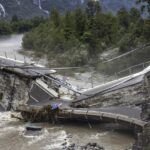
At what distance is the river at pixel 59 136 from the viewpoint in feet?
62.7

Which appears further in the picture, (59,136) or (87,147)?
(59,136)

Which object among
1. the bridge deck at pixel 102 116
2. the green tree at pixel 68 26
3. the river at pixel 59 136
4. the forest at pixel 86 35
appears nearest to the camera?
the bridge deck at pixel 102 116

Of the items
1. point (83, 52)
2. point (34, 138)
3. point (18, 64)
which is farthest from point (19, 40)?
point (34, 138)

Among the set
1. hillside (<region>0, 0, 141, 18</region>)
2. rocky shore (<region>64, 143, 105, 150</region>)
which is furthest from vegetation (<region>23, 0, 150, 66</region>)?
hillside (<region>0, 0, 141, 18</region>)

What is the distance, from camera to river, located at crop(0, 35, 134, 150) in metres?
19.1

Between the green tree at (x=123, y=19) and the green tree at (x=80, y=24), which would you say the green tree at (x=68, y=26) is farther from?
the green tree at (x=123, y=19)

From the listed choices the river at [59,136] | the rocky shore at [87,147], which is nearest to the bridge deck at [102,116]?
the river at [59,136]

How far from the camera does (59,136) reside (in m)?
20.3

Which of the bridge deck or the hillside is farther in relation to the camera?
the hillside

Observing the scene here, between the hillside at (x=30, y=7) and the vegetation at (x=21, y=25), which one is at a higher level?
the hillside at (x=30, y=7)

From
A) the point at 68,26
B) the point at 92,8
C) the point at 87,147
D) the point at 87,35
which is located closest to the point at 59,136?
the point at 87,147

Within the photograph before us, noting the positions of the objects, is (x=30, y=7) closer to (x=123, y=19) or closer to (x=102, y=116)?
(x=123, y=19)

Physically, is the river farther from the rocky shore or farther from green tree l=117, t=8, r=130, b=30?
green tree l=117, t=8, r=130, b=30

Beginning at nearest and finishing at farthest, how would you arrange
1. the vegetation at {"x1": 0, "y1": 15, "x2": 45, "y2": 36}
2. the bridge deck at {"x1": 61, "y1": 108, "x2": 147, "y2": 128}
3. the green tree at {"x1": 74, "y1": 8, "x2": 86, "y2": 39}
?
the bridge deck at {"x1": 61, "y1": 108, "x2": 147, "y2": 128}
the green tree at {"x1": 74, "y1": 8, "x2": 86, "y2": 39}
the vegetation at {"x1": 0, "y1": 15, "x2": 45, "y2": 36}
